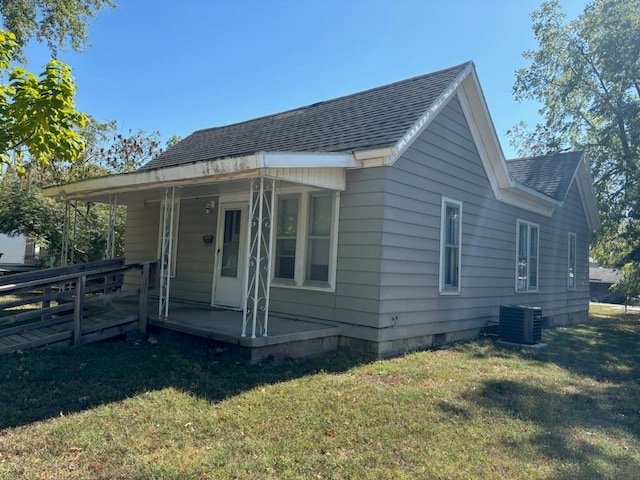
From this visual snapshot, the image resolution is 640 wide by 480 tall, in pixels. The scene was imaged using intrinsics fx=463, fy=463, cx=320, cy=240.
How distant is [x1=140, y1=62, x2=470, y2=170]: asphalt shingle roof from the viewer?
7.23 metres

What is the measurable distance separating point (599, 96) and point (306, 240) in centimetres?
1759

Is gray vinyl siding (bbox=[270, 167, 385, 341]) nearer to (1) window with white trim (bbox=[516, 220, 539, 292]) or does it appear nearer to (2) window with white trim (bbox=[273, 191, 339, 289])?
(2) window with white trim (bbox=[273, 191, 339, 289])

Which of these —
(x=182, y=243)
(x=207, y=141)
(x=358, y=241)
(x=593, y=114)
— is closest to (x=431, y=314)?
(x=358, y=241)

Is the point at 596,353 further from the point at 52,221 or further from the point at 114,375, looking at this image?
the point at 52,221

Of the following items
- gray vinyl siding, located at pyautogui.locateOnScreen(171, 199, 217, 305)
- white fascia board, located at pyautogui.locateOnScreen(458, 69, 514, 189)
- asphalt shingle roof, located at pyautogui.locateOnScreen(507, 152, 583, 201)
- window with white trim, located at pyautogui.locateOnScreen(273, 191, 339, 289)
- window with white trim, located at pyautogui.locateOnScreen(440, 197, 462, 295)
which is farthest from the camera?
asphalt shingle roof, located at pyautogui.locateOnScreen(507, 152, 583, 201)

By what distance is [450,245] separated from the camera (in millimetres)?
8336

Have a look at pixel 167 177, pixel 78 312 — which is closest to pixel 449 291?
pixel 167 177

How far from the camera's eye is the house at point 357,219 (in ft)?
21.7

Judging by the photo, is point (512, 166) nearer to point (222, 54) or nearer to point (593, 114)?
point (593, 114)

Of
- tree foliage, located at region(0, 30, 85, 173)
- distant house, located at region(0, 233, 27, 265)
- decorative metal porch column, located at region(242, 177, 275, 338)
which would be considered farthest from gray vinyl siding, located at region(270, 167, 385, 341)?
distant house, located at region(0, 233, 27, 265)

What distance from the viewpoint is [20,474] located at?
2920mm

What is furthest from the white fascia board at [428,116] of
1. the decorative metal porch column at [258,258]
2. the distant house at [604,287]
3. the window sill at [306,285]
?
the distant house at [604,287]

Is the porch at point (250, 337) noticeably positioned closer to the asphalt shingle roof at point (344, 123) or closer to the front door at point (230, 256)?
the front door at point (230, 256)

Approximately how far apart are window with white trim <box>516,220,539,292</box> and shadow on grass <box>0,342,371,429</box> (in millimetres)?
6078
